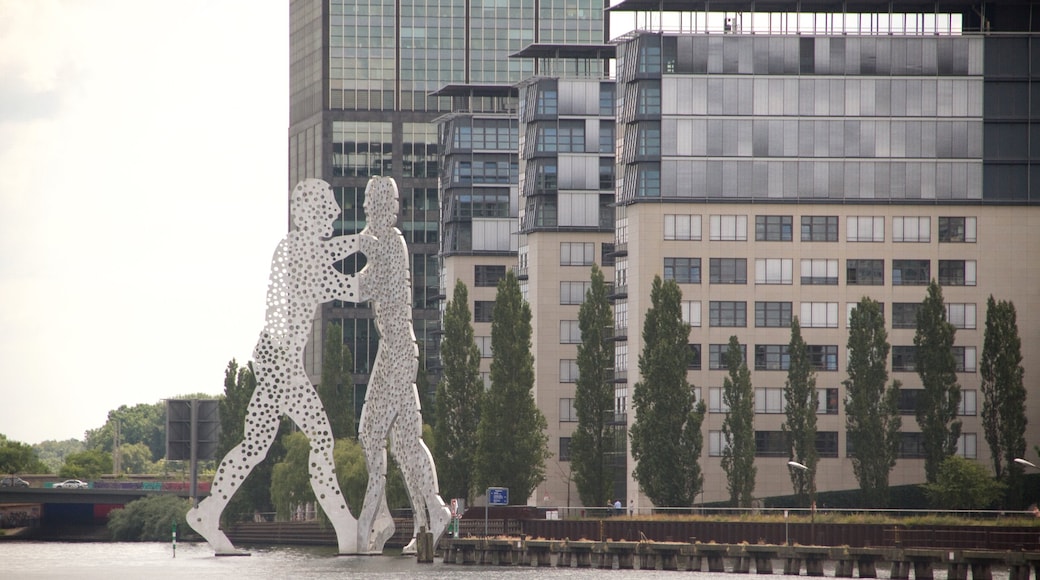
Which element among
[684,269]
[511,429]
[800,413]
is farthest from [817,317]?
[511,429]

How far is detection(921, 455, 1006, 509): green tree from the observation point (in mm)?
109750

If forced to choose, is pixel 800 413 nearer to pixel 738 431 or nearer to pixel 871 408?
pixel 738 431

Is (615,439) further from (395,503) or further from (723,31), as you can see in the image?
(723,31)

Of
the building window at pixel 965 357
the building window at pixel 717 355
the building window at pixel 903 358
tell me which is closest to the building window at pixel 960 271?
the building window at pixel 965 357

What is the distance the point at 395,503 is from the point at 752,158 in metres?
30.0

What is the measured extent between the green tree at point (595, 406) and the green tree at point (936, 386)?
1925 cm

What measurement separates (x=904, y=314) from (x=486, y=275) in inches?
1679

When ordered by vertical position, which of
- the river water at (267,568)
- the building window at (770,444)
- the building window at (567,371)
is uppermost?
the building window at (567,371)

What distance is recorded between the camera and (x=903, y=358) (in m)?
128

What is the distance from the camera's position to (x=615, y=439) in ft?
424

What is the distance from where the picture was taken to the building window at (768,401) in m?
127

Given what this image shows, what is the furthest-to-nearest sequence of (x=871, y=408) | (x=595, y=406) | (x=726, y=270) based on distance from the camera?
(x=726, y=270) → (x=595, y=406) → (x=871, y=408)

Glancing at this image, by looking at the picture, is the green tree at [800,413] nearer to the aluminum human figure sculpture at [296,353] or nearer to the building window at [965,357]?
the building window at [965,357]

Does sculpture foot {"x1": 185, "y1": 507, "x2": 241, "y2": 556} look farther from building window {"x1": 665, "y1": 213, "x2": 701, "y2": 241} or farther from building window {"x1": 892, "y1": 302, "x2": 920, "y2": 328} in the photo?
building window {"x1": 892, "y1": 302, "x2": 920, "y2": 328}
